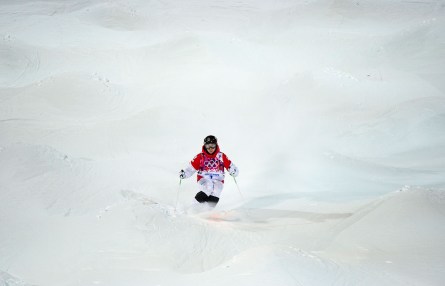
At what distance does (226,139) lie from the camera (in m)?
8.98

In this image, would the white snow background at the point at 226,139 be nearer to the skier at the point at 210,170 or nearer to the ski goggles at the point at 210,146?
the skier at the point at 210,170

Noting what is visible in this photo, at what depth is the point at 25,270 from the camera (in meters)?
4.24

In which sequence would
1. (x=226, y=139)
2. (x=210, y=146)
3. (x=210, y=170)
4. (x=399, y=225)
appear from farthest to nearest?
1. (x=226, y=139)
2. (x=210, y=170)
3. (x=210, y=146)
4. (x=399, y=225)

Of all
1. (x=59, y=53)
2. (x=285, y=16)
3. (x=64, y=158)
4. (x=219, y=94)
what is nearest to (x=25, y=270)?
(x=64, y=158)

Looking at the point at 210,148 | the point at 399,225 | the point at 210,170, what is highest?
the point at 210,148

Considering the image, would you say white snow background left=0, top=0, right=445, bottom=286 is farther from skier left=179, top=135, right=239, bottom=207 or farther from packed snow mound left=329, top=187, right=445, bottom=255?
skier left=179, top=135, right=239, bottom=207

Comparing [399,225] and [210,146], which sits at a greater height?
[210,146]

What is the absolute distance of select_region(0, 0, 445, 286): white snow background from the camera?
449cm

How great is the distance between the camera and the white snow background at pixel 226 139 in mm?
4488

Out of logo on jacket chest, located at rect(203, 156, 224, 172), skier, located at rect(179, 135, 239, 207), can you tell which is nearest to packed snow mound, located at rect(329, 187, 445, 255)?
skier, located at rect(179, 135, 239, 207)

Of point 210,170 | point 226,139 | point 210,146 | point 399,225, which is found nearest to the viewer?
point 399,225

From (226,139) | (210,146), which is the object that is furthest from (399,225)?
(226,139)

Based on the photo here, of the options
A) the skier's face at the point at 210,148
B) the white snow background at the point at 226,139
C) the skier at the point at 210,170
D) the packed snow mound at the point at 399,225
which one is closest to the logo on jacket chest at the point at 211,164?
the skier at the point at 210,170

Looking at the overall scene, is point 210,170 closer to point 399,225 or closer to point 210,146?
point 210,146
